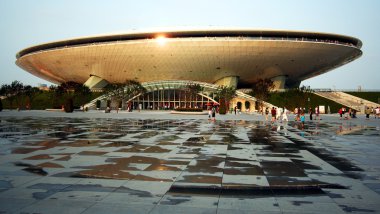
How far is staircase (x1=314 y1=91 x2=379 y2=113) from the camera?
208ft

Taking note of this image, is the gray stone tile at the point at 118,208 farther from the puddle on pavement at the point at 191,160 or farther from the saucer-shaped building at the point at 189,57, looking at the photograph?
the saucer-shaped building at the point at 189,57

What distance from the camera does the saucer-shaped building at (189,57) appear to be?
60.3 m

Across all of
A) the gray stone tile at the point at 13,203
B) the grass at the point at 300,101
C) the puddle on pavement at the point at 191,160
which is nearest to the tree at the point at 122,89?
the grass at the point at 300,101

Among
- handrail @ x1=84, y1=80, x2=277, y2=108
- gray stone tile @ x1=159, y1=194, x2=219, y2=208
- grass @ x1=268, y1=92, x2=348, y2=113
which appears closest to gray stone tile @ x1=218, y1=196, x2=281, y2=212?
gray stone tile @ x1=159, y1=194, x2=219, y2=208

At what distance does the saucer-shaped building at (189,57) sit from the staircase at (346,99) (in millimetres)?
7351

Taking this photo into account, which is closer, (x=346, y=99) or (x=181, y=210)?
(x=181, y=210)

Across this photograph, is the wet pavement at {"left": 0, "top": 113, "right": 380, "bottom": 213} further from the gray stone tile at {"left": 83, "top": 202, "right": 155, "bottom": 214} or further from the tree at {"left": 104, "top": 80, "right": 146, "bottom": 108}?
the tree at {"left": 104, "top": 80, "right": 146, "bottom": 108}

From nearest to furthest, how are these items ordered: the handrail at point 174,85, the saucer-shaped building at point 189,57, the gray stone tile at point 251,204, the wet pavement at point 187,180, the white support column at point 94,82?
1. the gray stone tile at point 251,204
2. the wet pavement at point 187,180
3. the saucer-shaped building at point 189,57
4. the handrail at point 174,85
5. the white support column at point 94,82

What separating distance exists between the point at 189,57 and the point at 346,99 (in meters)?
34.9

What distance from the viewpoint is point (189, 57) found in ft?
210

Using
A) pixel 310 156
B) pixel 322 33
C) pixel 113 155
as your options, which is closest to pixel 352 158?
pixel 310 156

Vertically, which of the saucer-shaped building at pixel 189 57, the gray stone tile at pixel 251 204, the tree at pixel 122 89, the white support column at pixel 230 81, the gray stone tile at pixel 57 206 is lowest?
the gray stone tile at pixel 251 204

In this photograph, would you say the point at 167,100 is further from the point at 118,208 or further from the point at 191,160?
the point at 118,208

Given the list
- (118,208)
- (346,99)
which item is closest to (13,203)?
(118,208)
